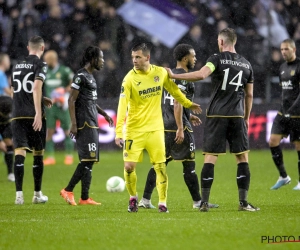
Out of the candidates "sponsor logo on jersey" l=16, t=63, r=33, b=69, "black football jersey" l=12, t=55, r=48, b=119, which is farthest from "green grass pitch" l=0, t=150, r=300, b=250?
"sponsor logo on jersey" l=16, t=63, r=33, b=69

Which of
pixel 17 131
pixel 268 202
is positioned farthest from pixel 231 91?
pixel 17 131

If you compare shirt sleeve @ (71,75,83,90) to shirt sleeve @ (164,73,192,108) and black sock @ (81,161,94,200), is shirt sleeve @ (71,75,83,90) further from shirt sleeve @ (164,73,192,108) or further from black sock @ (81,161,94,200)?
shirt sleeve @ (164,73,192,108)

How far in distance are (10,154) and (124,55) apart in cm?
588

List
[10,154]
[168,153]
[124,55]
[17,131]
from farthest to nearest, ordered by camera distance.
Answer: [124,55]
[10,154]
[17,131]
[168,153]

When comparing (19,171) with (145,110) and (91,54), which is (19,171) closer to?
(91,54)

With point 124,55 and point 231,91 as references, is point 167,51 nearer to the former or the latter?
point 124,55

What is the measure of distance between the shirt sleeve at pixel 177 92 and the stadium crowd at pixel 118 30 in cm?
1023

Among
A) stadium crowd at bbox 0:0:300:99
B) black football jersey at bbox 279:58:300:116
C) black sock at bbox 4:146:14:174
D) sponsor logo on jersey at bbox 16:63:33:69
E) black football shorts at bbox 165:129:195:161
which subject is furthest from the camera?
stadium crowd at bbox 0:0:300:99

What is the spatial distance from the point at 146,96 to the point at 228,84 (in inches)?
42.1

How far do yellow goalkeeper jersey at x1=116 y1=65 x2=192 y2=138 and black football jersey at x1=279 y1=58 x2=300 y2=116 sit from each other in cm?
396

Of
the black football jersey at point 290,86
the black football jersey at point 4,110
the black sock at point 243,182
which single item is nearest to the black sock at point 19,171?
the black sock at point 243,182

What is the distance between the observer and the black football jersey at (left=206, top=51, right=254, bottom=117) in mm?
8875

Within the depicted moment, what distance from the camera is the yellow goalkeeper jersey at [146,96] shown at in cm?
862

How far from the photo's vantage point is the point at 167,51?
19109 mm
